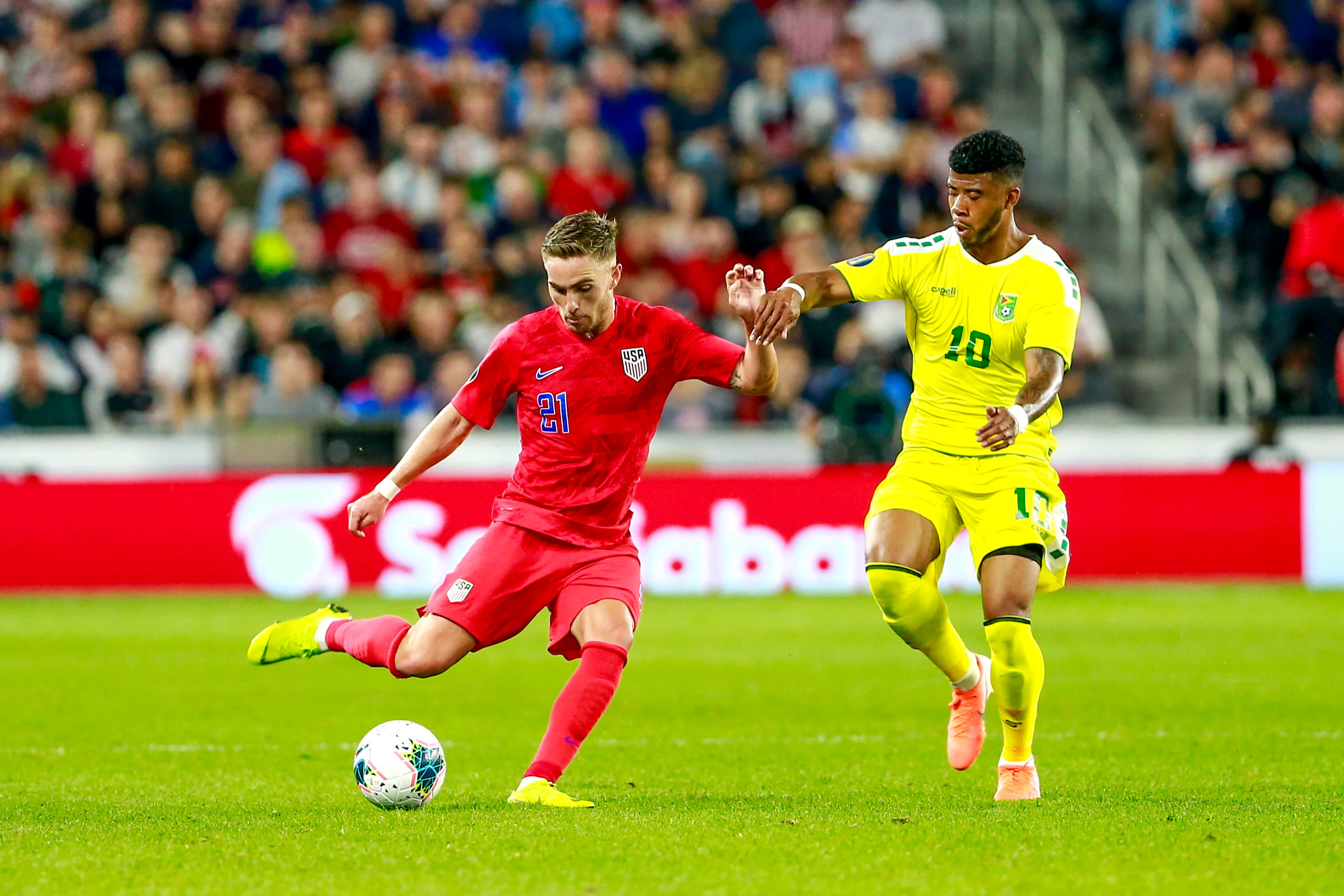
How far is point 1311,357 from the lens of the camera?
16.4 m

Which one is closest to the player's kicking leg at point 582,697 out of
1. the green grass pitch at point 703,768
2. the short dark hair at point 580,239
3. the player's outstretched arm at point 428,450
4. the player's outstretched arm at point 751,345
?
the green grass pitch at point 703,768

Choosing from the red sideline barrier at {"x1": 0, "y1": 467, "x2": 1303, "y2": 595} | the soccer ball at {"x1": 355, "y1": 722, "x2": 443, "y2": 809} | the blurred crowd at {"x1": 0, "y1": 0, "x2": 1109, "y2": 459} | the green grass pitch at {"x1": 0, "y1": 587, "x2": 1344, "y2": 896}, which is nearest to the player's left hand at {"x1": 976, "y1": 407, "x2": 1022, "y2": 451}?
the green grass pitch at {"x1": 0, "y1": 587, "x2": 1344, "y2": 896}

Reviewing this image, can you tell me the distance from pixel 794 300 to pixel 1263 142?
495 inches

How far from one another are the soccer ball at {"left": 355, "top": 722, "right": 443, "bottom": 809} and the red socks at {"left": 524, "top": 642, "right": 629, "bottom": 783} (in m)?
0.34

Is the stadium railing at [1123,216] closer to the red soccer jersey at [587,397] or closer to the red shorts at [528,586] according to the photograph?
the red soccer jersey at [587,397]

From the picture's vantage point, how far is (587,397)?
6.70 meters

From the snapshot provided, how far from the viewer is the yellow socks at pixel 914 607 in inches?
269

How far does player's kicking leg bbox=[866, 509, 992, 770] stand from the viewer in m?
6.84

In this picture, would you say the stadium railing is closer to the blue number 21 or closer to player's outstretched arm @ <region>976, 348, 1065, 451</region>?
player's outstretched arm @ <region>976, 348, 1065, 451</region>

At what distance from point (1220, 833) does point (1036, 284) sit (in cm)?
201

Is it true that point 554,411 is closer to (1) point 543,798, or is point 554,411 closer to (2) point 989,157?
(1) point 543,798

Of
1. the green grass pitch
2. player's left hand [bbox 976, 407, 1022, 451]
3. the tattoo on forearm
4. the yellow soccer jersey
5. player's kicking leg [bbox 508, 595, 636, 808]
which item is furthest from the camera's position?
the yellow soccer jersey

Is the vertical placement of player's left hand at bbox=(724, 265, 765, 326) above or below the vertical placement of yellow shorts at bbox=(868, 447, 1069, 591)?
above

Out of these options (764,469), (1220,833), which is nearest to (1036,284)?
(1220,833)
